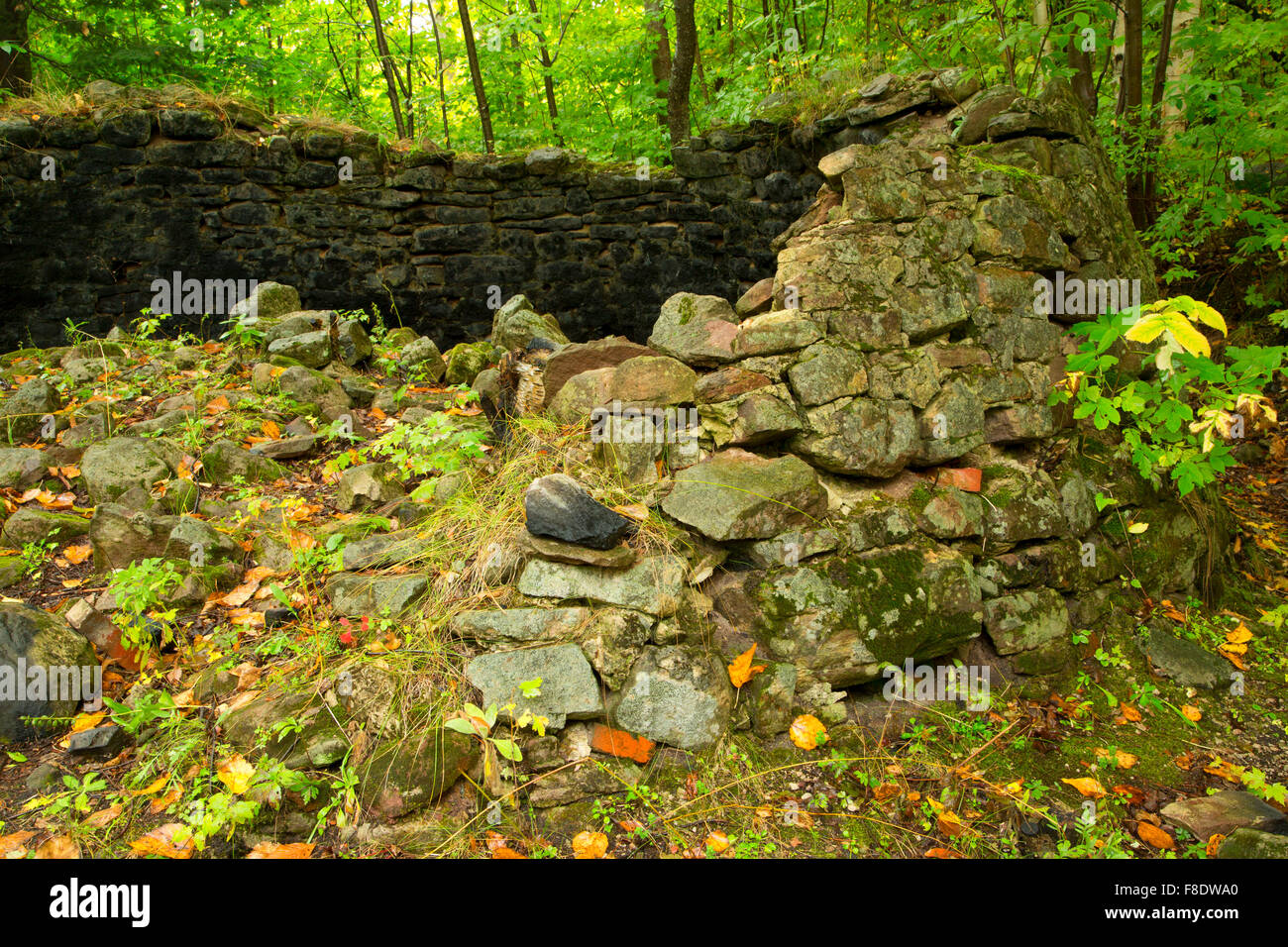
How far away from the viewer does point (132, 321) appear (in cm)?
630

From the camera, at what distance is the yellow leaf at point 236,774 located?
2.43 m

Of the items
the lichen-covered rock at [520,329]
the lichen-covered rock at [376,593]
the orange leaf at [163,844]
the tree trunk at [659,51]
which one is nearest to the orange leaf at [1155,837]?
the lichen-covered rock at [376,593]

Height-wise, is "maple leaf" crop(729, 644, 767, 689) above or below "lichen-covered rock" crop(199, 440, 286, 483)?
below

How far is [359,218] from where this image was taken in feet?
22.2

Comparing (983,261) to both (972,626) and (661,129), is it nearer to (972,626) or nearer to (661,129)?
(972,626)

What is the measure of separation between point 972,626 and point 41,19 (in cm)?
1110

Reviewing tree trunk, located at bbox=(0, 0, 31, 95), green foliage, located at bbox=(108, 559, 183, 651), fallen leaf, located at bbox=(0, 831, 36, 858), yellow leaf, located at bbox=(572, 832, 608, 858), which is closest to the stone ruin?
yellow leaf, located at bbox=(572, 832, 608, 858)

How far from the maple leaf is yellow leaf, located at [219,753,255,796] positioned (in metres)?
1.68

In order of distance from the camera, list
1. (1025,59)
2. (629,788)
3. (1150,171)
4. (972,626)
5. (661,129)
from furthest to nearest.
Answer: (661,129) → (1025,59) → (1150,171) → (972,626) → (629,788)

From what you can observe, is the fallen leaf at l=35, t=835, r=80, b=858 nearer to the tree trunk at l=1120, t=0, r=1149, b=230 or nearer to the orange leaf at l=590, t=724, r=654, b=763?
the orange leaf at l=590, t=724, r=654, b=763

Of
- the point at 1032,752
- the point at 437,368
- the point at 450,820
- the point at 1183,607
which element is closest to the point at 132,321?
the point at 437,368

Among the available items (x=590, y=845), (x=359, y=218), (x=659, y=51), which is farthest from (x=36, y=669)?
(x=659, y=51)

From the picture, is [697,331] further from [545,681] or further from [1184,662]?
[1184,662]

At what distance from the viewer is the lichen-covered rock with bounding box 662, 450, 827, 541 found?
305 centimetres
